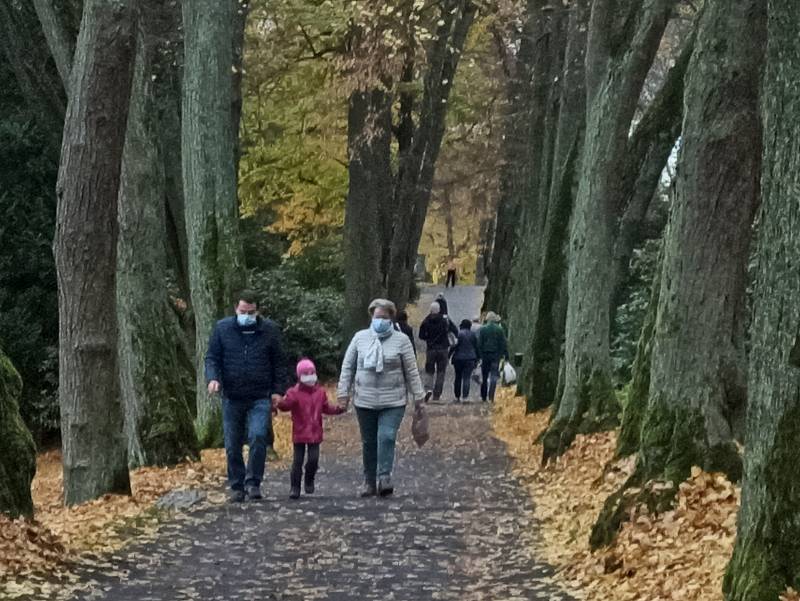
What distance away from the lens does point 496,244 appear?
142ft

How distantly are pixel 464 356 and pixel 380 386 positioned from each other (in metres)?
14.1

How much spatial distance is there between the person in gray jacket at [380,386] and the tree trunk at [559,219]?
6895 millimetres

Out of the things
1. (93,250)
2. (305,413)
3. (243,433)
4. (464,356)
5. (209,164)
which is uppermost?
(209,164)

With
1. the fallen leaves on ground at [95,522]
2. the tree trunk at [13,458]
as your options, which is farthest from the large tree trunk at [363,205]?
the tree trunk at [13,458]

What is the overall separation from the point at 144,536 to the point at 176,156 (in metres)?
12.7

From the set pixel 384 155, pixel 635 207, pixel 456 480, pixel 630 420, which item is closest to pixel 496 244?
pixel 384 155

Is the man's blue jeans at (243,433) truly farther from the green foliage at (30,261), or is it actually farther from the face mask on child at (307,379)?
the green foliage at (30,261)

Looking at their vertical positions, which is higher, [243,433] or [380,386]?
[380,386]

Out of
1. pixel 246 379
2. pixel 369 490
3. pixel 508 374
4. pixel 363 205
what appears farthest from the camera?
pixel 508 374

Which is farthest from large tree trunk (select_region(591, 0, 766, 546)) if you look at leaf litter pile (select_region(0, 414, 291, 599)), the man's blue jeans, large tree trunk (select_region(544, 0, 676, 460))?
large tree trunk (select_region(544, 0, 676, 460))

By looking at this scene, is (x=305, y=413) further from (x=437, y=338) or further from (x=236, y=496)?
(x=437, y=338)

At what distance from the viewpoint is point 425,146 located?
30484 mm

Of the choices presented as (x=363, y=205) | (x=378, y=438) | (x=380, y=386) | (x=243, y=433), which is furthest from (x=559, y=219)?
(x=363, y=205)

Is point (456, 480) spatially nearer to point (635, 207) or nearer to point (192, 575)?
point (192, 575)
